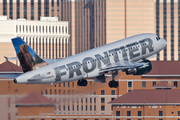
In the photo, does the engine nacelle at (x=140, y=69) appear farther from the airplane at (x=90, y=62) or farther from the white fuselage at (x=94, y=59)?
the white fuselage at (x=94, y=59)

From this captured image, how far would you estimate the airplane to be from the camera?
9538 centimetres

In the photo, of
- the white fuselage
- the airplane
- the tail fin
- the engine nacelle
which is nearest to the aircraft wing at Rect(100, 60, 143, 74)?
the airplane

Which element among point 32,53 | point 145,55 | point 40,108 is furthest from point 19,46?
point 40,108

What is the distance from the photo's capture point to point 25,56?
3794 inches

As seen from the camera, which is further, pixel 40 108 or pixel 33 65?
pixel 40 108

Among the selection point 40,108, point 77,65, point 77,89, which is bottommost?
point 40,108

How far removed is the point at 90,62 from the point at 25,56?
11766 millimetres

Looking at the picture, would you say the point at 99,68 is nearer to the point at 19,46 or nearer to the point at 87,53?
the point at 87,53

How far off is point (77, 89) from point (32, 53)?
28241mm

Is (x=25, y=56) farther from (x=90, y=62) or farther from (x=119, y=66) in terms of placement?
(x=119, y=66)

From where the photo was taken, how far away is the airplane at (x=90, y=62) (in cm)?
9538

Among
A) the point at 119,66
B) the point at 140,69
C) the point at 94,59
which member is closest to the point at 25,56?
the point at 94,59

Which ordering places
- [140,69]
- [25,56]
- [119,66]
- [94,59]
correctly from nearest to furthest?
[25,56] → [94,59] → [119,66] → [140,69]

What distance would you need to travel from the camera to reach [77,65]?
98.4 metres
